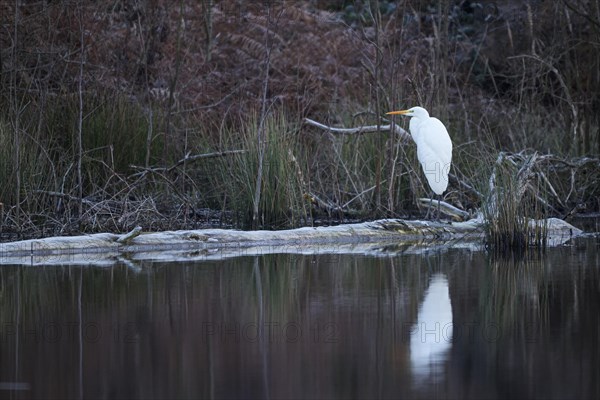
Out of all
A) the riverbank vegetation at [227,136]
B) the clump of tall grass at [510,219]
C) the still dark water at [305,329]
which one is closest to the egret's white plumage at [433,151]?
the riverbank vegetation at [227,136]

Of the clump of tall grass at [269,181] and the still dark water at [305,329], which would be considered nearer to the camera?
the still dark water at [305,329]

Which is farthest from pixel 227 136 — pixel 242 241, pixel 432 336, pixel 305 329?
pixel 432 336

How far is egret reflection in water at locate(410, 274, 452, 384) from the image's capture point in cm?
462

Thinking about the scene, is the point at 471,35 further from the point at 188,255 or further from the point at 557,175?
the point at 188,255

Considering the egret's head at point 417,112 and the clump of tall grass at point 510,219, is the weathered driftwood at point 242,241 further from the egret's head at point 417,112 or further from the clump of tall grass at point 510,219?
the egret's head at point 417,112

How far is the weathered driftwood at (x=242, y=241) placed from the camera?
8.24m

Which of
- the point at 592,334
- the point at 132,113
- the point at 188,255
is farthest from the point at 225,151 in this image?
the point at 592,334

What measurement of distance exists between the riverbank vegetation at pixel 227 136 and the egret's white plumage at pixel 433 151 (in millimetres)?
295

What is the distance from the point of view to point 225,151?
34.6 feet

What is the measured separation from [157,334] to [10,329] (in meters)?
0.83

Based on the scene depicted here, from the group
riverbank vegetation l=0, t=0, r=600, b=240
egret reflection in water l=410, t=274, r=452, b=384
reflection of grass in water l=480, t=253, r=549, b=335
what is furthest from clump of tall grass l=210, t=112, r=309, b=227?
egret reflection in water l=410, t=274, r=452, b=384

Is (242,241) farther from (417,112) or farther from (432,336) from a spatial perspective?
(432,336)

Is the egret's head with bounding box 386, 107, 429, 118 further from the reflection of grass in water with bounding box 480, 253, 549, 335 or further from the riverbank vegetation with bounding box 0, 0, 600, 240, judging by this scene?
the reflection of grass in water with bounding box 480, 253, 549, 335

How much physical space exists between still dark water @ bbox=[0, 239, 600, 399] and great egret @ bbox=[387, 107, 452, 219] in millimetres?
1849
